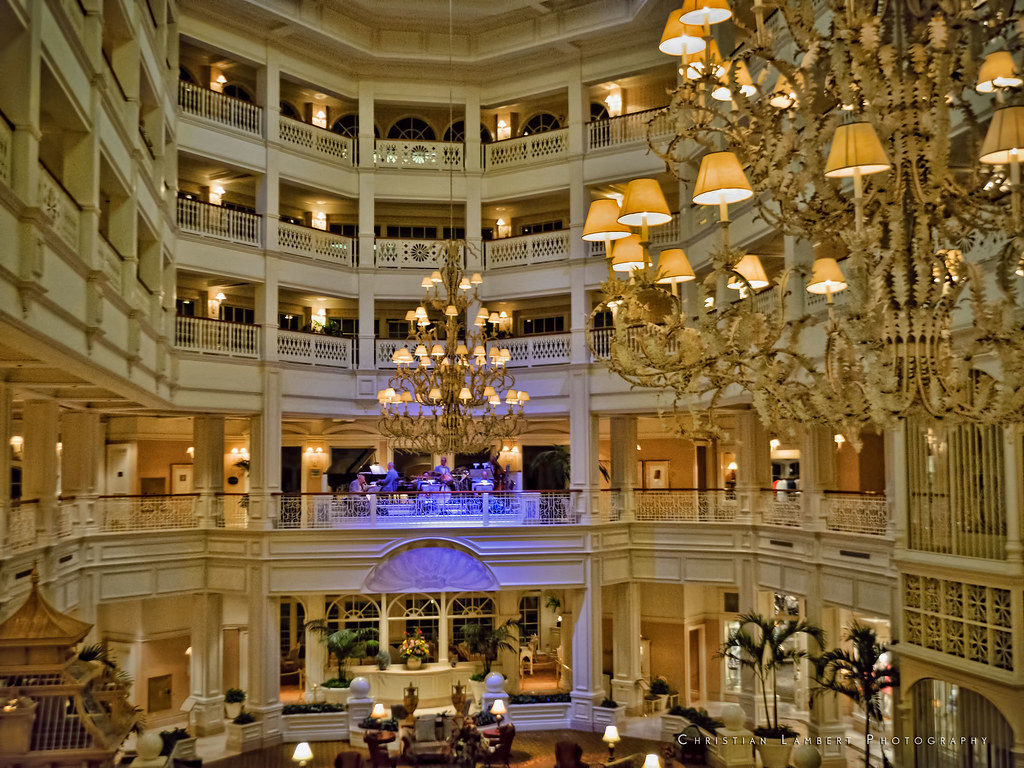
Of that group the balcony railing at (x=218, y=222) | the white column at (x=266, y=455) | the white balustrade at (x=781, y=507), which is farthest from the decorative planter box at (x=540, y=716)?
the balcony railing at (x=218, y=222)

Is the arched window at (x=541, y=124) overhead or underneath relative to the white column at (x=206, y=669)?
overhead

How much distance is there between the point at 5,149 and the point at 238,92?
12.9m

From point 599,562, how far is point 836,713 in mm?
4766

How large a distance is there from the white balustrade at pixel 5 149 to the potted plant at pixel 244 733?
37.2 ft

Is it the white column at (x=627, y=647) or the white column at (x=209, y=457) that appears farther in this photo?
the white column at (x=627, y=647)

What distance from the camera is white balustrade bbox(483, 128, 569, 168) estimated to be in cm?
1845

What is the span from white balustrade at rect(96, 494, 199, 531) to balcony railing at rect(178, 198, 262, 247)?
4583 mm

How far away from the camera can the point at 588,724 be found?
54.3ft

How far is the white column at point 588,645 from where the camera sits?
55.2ft

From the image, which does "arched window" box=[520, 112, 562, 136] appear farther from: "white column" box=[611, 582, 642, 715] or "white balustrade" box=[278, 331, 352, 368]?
"white column" box=[611, 582, 642, 715]

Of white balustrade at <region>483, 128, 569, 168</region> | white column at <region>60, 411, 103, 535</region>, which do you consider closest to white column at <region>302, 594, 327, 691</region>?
white column at <region>60, 411, 103, 535</region>

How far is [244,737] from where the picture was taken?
15.4m

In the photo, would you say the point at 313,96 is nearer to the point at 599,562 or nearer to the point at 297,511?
the point at 297,511

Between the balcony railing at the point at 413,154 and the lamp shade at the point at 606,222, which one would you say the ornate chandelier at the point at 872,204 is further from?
the balcony railing at the point at 413,154
